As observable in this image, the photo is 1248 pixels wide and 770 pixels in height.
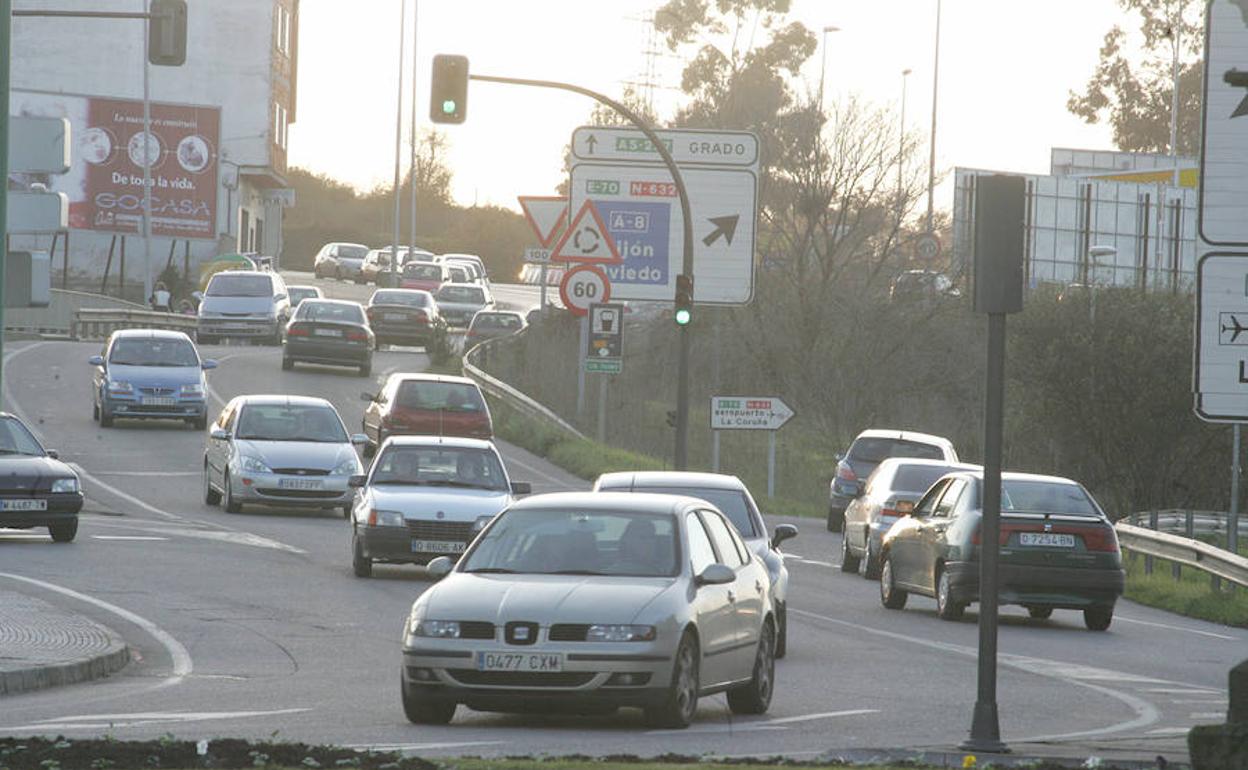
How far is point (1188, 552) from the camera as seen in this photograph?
29219 millimetres

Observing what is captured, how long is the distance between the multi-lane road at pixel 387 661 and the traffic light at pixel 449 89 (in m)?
5.41

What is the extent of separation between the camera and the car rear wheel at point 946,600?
23.0 m

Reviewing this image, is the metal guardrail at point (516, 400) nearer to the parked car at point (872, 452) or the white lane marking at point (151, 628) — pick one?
the parked car at point (872, 452)

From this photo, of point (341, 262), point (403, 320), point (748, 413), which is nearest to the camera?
point (748, 413)

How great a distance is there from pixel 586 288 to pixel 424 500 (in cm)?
1398

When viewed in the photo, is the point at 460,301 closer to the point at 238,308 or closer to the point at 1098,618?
the point at 238,308

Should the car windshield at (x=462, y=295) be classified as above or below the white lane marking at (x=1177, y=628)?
above

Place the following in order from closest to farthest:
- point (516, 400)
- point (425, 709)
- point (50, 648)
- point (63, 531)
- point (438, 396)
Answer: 1. point (425, 709)
2. point (50, 648)
3. point (63, 531)
4. point (438, 396)
5. point (516, 400)

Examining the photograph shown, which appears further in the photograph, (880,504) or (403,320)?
(403,320)

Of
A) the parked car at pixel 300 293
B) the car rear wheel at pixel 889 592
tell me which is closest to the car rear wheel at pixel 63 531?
the car rear wheel at pixel 889 592

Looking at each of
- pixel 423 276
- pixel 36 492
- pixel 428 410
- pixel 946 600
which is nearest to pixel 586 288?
pixel 428 410

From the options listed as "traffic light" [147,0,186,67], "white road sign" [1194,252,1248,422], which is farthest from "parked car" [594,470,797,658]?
"white road sign" [1194,252,1248,422]

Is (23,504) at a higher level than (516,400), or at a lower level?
lower

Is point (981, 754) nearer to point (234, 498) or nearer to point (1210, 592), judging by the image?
point (1210, 592)
